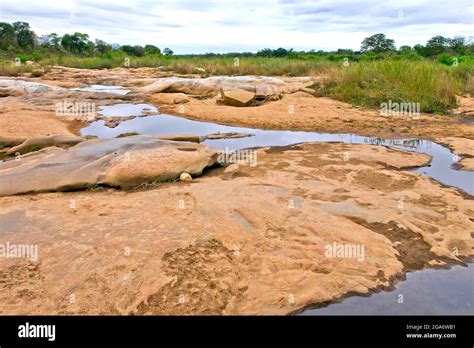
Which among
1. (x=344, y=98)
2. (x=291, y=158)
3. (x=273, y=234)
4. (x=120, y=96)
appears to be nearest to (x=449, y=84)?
(x=344, y=98)

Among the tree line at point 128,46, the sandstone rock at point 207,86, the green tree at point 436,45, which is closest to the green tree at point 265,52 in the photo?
the tree line at point 128,46

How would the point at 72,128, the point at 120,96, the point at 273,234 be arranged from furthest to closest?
the point at 120,96 → the point at 72,128 → the point at 273,234

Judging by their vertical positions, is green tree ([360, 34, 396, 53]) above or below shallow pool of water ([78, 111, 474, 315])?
above

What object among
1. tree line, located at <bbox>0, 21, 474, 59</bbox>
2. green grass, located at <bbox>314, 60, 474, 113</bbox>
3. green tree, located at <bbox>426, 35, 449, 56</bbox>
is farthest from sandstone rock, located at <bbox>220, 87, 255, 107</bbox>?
green tree, located at <bbox>426, 35, 449, 56</bbox>

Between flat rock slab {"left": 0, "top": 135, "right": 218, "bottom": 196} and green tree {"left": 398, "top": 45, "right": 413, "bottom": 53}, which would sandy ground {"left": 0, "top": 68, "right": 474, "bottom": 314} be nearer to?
flat rock slab {"left": 0, "top": 135, "right": 218, "bottom": 196}

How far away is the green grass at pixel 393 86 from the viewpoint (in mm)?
11883

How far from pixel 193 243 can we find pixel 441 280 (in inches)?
78.3

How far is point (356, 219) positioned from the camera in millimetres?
4230

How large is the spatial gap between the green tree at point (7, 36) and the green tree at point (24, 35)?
511mm

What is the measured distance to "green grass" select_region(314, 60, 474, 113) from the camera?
1188 cm

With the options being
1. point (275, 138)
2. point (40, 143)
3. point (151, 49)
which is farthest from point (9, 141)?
point (151, 49)

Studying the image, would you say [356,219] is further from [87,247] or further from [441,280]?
[87,247]

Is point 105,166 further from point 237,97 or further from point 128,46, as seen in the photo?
point 128,46
